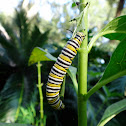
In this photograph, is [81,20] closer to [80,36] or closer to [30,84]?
[80,36]

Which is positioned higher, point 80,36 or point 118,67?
point 80,36

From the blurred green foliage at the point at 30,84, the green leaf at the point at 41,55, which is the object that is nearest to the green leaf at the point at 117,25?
the green leaf at the point at 41,55

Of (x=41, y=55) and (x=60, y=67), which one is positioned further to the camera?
(x=41, y=55)

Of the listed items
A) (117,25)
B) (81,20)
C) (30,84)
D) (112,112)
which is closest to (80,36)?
(81,20)

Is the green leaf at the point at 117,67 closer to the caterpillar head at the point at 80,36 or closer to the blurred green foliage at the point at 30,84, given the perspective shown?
the caterpillar head at the point at 80,36

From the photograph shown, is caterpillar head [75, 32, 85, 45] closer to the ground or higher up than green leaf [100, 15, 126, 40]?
closer to the ground

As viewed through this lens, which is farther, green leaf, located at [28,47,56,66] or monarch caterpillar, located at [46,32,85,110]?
green leaf, located at [28,47,56,66]

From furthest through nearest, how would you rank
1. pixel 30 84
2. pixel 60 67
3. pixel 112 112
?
pixel 30 84 → pixel 112 112 → pixel 60 67

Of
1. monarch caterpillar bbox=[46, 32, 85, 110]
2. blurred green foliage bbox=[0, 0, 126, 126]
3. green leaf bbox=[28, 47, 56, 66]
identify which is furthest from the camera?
blurred green foliage bbox=[0, 0, 126, 126]

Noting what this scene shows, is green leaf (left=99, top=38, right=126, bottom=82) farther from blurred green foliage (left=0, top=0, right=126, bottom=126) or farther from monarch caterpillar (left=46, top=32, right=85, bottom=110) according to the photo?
blurred green foliage (left=0, top=0, right=126, bottom=126)

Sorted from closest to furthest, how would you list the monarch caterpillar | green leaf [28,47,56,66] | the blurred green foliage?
the monarch caterpillar < green leaf [28,47,56,66] < the blurred green foliage

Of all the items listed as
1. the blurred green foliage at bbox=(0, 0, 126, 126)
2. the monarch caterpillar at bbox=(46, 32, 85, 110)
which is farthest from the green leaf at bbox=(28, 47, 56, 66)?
the blurred green foliage at bbox=(0, 0, 126, 126)

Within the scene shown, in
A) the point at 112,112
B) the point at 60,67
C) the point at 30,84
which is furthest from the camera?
the point at 30,84
